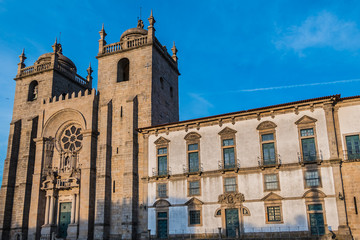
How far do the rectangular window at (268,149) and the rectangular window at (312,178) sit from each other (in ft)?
8.53

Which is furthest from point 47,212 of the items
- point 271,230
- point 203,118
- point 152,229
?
point 271,230

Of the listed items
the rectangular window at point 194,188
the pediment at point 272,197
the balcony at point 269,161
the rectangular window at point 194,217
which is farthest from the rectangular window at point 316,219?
the rectangular window at point 194,188

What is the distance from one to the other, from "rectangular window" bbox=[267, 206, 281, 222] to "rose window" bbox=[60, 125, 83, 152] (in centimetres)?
2069

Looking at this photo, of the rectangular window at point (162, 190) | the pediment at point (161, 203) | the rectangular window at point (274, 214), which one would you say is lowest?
the rectangular window at point (274, 214)

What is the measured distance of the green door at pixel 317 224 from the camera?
24.3 meters

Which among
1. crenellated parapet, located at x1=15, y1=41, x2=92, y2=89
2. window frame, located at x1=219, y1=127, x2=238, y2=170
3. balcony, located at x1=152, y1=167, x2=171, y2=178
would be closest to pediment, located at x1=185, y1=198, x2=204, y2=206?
balcony, located at x1=152, y1=167, x2=171, y2=178

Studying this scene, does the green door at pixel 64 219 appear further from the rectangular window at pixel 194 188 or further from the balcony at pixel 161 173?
the rectangular window at pixel 194 188

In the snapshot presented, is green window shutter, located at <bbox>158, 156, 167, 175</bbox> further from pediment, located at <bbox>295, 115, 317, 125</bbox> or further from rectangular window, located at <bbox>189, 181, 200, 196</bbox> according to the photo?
pediment, located at <bbox>295, 115, 317, 125</bbox>

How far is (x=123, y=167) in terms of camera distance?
110ft

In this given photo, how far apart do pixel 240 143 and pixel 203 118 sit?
12.7 ft

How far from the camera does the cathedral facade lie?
25.5m

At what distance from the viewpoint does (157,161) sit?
31578 mm

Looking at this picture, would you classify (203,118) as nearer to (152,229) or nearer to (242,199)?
(242,199)

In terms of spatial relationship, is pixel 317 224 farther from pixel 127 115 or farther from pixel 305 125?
pixel 127 115
